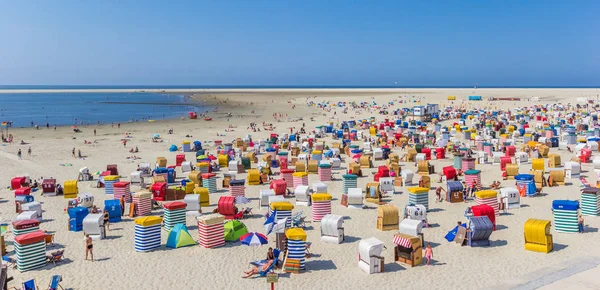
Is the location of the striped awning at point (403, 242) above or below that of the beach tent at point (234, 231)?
above

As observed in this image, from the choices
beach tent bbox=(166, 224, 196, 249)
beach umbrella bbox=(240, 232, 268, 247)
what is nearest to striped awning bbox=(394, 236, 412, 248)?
beach umbrella bbox=(240, 232, 268, 247)

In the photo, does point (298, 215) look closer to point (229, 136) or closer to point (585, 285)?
point (585, 285)

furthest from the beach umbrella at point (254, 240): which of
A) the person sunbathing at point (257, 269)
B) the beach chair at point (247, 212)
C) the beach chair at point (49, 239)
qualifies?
the beach chair at point (49, 239)

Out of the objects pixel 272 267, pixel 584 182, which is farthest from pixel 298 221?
pixel 584 182

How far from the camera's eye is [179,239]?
15.7 m

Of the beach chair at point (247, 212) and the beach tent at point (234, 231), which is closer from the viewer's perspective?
the beach tent at point (234, 231)

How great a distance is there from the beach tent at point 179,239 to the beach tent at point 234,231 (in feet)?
3.58

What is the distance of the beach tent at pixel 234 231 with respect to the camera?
16.1m

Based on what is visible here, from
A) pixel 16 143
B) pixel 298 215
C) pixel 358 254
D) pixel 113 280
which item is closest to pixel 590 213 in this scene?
pixel 358 254

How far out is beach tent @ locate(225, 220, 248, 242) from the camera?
16109mm

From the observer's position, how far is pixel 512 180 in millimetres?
24797

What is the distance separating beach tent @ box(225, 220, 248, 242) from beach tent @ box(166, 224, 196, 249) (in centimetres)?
109

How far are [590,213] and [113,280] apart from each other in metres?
16.0

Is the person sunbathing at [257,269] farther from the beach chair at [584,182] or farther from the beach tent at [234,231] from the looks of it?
A: the beach chair at [584,182]
